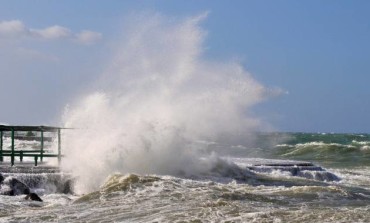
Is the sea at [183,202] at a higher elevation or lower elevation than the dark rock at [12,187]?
lower

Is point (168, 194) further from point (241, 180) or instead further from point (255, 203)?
point (241, 180)

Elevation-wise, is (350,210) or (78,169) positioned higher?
(78,169)

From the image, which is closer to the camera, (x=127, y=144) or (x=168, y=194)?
(x=168, y=194)

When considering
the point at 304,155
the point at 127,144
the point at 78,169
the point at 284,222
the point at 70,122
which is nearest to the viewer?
the point at 284,222

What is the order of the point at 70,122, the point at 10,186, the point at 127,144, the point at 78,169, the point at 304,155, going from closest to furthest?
the point at 10,186
the point at 78,169
the point at 127,144
the point at 70,122
the point at 304,155

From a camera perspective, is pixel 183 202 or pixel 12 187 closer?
pixel 183 202

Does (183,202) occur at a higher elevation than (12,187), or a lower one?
lower

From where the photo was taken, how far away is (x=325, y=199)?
16.9 m

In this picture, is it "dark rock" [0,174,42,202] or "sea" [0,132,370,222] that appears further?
"dark rock" [0,174,42,202]

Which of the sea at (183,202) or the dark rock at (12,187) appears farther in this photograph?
the dark rock at (12,187)

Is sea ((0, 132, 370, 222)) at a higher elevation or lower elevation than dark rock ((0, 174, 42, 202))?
lower

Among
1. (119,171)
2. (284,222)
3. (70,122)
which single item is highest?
(70,122)

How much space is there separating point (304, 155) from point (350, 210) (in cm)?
4049

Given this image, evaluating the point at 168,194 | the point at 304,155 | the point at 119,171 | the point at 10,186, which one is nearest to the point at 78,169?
the point at 119,171
